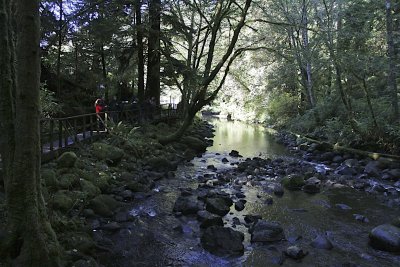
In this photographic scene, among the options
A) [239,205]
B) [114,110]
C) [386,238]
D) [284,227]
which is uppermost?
[114,110]

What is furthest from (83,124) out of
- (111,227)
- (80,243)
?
(80,243)

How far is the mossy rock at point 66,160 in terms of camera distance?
8750mm

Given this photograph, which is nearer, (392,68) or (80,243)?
(80,243)

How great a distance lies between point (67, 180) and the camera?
807 cm

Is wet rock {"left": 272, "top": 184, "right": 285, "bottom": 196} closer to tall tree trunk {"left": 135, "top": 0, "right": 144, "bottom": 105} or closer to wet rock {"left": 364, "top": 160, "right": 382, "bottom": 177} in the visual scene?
wet rock {"left": 364, "top": 160, "right": 382, "bottom": 177}

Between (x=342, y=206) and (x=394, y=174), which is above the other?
(x=394, y=174)

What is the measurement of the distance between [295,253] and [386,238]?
75.6 inches

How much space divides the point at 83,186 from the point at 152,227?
1962mm

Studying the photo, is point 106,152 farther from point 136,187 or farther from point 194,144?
point 194,144

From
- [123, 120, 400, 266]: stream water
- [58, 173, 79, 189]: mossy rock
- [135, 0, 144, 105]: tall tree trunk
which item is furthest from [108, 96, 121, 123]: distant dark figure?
[58, 173, 79, 189]: mossy rock

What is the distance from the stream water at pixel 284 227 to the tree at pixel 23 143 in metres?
1.89

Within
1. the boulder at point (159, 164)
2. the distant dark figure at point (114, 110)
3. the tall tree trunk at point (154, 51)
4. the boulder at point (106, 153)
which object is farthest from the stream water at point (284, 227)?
the tall tree trunk at point (154, 51)

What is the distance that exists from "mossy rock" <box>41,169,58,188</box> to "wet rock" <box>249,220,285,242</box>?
14.2 feet

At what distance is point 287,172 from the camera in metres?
13.9
